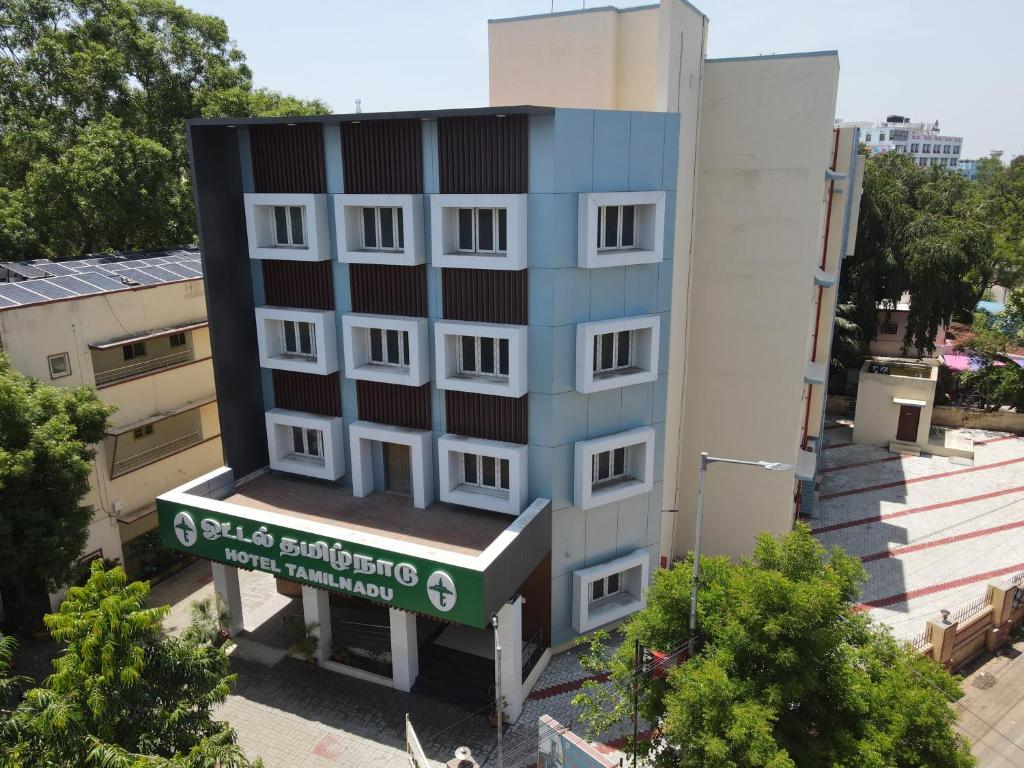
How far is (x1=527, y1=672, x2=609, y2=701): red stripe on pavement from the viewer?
2236 centimetres

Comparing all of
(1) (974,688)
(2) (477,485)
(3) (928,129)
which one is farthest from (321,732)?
(3) (928,129)

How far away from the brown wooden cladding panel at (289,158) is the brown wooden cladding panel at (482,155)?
4330 mm

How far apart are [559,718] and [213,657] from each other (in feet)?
34.8

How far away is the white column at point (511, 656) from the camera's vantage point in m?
20.9

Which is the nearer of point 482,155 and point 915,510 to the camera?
point 482,155

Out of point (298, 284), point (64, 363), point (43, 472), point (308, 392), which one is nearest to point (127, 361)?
point (64, 363)

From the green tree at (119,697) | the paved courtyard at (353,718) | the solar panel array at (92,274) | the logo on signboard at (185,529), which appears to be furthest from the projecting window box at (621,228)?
the solar panel array at (92,274)

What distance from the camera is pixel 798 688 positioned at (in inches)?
551

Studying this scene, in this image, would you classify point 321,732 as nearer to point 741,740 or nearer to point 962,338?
point 741,740

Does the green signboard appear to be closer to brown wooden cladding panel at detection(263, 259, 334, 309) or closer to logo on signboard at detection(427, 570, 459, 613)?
logo on signboard at detection(427, 570, 459, 613)

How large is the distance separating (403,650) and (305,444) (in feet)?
27.2

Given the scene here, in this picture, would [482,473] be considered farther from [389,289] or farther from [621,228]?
[621,228]

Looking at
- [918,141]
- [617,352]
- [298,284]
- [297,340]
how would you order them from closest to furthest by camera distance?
1. [617,352]
2. [298,284]
3. [297,340]
4. [918,141]

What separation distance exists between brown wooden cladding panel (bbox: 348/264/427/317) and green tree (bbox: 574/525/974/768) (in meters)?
12.3
